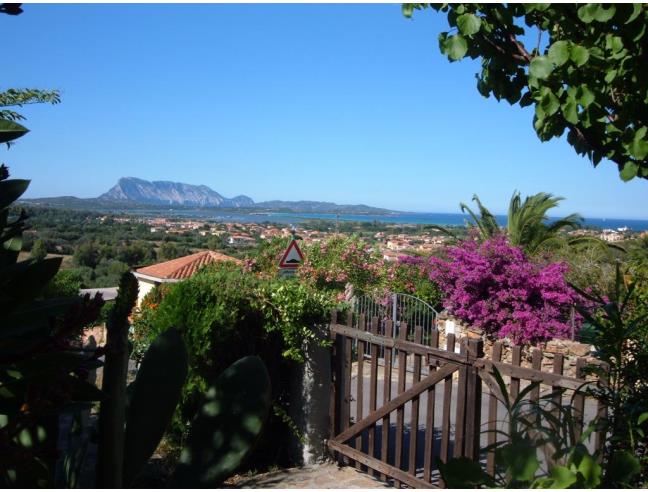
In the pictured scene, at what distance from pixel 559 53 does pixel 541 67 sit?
0.31ft

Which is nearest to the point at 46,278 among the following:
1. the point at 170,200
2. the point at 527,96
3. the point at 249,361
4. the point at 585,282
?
the point at 249,361

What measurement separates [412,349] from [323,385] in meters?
1.08

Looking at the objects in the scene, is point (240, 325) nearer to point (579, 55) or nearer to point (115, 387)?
point (579, 55)

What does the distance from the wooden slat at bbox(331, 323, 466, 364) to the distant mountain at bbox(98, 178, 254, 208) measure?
173ft

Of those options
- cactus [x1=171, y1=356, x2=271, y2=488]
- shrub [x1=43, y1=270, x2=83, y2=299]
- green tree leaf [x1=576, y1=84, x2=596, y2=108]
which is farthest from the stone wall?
cactus [x1=171, y1=356, x2=271, y2=488]

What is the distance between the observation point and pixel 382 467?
5.25 metres

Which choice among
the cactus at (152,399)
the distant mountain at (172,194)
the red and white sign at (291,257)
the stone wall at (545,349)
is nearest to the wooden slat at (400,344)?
the cactus at (152,399)

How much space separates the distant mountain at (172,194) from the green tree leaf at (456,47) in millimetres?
55269

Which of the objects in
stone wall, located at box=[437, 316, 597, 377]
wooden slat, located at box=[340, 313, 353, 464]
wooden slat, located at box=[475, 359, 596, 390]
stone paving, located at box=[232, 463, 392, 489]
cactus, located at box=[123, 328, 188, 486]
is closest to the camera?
cactus, located at box=[123, 328, 188, 486]

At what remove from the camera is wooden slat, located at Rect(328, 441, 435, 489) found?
16.2ft

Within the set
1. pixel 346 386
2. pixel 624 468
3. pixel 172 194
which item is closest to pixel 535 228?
pixel 346 386

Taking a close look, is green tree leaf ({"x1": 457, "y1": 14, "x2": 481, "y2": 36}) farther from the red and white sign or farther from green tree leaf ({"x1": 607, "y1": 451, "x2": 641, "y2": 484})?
the red and white sign

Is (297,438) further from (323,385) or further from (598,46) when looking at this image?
(598,46)

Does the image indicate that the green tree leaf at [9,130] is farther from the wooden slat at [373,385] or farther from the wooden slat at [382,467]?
the wooden slat at [382,467]
